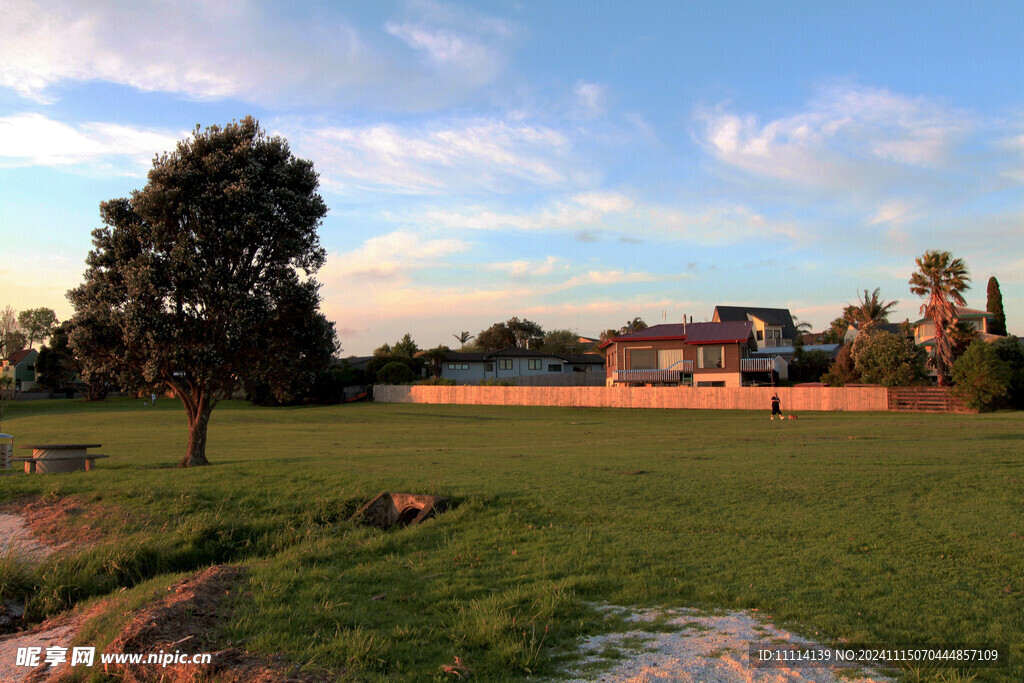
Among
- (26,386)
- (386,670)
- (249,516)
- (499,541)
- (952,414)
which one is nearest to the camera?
(386,670)

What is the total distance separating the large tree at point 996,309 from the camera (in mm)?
72062

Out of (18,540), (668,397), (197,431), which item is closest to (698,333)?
(668,397)

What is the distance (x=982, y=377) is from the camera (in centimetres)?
3856

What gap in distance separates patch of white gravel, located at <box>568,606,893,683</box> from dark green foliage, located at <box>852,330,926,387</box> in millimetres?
47072

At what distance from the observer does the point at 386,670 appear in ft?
20.2

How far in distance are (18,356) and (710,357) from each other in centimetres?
10619

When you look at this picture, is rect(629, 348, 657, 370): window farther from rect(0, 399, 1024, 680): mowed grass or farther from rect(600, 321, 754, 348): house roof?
rect(0, 399, 1024, 680): mowed grass

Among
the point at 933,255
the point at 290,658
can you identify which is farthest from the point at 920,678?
the point at 933,255

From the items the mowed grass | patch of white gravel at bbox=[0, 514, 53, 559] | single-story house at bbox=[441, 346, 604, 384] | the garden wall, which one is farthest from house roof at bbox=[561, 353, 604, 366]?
patch of white gravel at bbox=[0, 514, 53, 559]

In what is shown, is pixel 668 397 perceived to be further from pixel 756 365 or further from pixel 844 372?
pixel 844 372

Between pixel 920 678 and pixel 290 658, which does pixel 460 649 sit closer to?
pixel 290 658

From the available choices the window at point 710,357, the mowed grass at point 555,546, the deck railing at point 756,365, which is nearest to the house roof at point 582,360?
the window at point 710,357

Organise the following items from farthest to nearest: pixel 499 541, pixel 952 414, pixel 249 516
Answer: pixel 952 414 → pixel 249 516 → pixel 499 541

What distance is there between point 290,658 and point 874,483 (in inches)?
485
